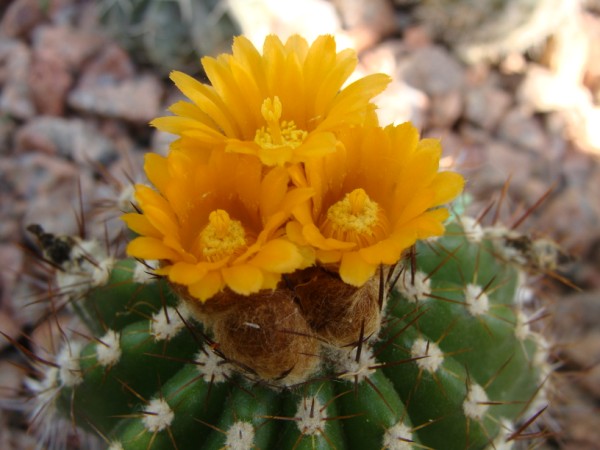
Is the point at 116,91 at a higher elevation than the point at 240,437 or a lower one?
lower

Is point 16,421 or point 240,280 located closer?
point 240,280

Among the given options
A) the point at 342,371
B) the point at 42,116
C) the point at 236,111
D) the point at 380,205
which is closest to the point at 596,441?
the point at 342,371

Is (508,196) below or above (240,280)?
below

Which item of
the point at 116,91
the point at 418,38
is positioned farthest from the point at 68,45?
the point at 418,38

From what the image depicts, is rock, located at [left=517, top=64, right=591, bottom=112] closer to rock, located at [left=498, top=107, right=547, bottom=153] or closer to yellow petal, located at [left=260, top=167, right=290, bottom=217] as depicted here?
rock, located at [left=498, top=107, right=547, bottom=153]

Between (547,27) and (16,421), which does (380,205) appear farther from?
(547,27)

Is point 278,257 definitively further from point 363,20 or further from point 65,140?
point 363,20

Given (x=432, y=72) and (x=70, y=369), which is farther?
(x=432, y=72)
